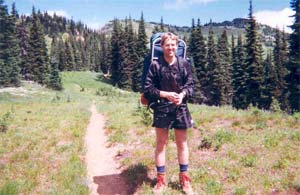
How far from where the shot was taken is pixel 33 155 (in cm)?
1059

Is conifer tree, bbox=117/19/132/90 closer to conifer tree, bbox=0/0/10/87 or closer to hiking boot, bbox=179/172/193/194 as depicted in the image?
conifer tree, bbox=0/0/10/87

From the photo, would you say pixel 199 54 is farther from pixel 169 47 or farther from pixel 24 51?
pixel 169 47

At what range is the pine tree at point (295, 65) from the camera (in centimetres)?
3956

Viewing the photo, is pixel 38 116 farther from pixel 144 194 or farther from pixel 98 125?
pixel 144 194

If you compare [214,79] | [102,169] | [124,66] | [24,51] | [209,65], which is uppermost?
[24,51]

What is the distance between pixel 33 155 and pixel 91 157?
1851 millimetres

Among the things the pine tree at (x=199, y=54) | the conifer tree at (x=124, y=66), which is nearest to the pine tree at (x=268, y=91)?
the pine tree at (x=199, y=54)

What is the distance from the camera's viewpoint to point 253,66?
49344mm

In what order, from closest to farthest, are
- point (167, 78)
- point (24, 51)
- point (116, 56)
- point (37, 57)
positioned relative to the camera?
point (167, 78) < point (37, 57) < point (24, 51) < point (116, 56)

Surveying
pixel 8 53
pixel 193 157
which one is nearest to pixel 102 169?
pixel 193 157

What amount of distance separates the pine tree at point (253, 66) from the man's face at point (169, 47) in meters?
45.3

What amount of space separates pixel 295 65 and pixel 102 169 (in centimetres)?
3614

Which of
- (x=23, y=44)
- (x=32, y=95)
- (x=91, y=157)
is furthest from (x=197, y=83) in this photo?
(x=91, y=157)

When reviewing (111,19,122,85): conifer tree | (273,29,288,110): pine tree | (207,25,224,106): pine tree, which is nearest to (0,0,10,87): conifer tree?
(111,19,122,85): conifer tree
